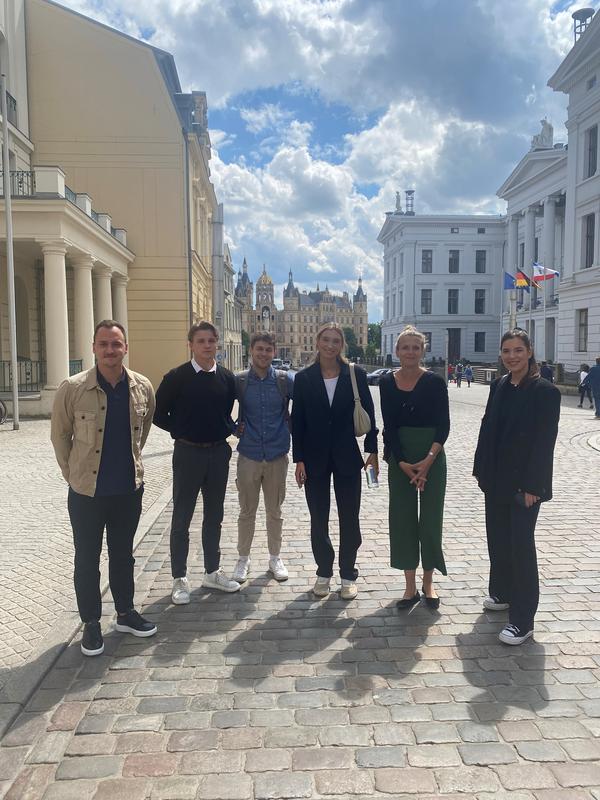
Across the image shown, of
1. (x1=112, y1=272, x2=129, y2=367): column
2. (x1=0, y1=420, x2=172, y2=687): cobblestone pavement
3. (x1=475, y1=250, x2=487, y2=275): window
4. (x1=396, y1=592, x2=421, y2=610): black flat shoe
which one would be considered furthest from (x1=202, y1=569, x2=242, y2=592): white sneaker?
(x1=475, y1=250, x2=487, y2=275): window

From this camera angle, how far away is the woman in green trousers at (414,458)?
4.53 metres

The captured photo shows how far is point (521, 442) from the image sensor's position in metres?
4.14

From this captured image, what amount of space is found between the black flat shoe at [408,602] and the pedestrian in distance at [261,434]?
1100mm

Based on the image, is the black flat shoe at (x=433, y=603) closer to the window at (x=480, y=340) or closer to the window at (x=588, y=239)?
the window at (x=588, y=239)

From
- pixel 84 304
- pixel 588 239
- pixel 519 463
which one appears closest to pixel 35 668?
pixel 519 463

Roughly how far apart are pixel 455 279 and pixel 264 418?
221 feet

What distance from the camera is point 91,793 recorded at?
8.80 feet

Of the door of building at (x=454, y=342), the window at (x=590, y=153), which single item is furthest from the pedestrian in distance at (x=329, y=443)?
the door of building at (x=454, y=342)

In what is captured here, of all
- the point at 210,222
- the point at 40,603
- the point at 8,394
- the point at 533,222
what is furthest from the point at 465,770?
the point at 533,222

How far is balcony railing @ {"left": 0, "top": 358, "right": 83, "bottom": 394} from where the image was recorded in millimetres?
19631

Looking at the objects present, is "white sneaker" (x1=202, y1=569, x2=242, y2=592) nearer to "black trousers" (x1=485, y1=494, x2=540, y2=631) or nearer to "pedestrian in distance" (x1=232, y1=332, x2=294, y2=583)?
"pedestrian in distance" (x1=232, y1=332, x2=294, y2=583)

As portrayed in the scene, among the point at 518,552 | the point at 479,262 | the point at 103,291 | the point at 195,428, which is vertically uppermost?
the point at 479,262

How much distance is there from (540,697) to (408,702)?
741 mm

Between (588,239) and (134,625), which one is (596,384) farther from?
(134,625)
